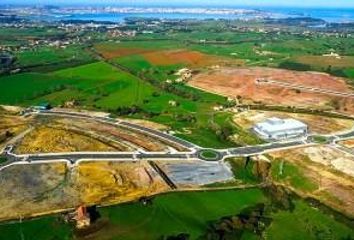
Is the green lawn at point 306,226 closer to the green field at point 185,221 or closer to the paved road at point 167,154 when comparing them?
the green field at point 185,221

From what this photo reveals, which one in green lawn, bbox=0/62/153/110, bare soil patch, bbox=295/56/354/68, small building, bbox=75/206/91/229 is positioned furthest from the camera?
bare soil patch, bbox=295/56/354/68

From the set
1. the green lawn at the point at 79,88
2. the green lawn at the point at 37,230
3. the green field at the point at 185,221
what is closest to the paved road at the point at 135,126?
the green lawn at the point at 79,88

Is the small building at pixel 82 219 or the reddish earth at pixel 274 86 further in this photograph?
the reddish earth at pixel 274 86

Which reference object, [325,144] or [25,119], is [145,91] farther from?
[325,144]

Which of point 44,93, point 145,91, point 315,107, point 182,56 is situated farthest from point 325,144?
point 182,56

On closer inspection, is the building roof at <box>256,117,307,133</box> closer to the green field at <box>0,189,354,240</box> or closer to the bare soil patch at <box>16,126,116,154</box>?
the green field at <box>0,189,354,240</box>

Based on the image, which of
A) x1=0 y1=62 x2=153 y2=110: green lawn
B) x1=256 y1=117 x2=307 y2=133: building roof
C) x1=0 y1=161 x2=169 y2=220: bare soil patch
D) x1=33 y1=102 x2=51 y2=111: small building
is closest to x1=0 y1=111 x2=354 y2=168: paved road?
x1=0 y1=161 x2=169 y2=220: bare soil patch

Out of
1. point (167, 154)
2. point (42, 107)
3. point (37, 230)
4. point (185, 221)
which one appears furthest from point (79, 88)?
point (185, 221)
